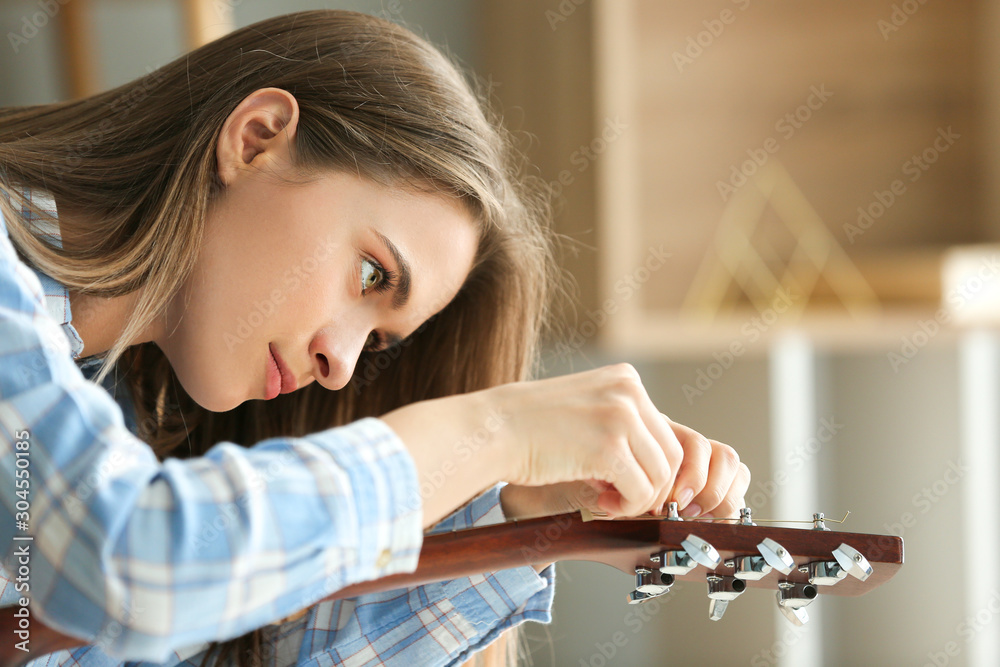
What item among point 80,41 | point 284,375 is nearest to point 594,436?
point 284,375

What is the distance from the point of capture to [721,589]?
23.9 inches

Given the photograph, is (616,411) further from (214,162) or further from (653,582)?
(214,162)

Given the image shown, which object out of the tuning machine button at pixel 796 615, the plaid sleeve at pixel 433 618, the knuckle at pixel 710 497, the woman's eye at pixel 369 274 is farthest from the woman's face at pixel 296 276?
the tuning machine button at pixel 796 615

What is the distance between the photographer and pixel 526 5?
2.10 m

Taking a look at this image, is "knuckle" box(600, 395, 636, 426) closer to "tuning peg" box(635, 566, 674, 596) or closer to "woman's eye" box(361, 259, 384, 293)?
"tuning peg" box(635, 566, 674, 596)

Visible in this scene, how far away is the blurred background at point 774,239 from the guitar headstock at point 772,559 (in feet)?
3.80

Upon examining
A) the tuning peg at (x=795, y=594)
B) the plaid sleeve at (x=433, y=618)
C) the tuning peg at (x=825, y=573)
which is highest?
the tuning peg at (x=825, y=573)

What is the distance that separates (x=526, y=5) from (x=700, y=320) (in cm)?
88

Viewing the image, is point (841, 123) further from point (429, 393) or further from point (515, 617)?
point (515, 617)

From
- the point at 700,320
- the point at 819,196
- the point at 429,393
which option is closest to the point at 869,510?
the point at 700,320

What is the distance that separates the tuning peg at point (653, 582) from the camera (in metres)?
0.61

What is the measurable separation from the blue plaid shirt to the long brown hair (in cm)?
25

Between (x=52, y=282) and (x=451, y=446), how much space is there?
42 centimetres

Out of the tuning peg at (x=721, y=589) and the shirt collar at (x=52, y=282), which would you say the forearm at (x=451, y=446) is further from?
the shirt collar at (x=52, y=282)
